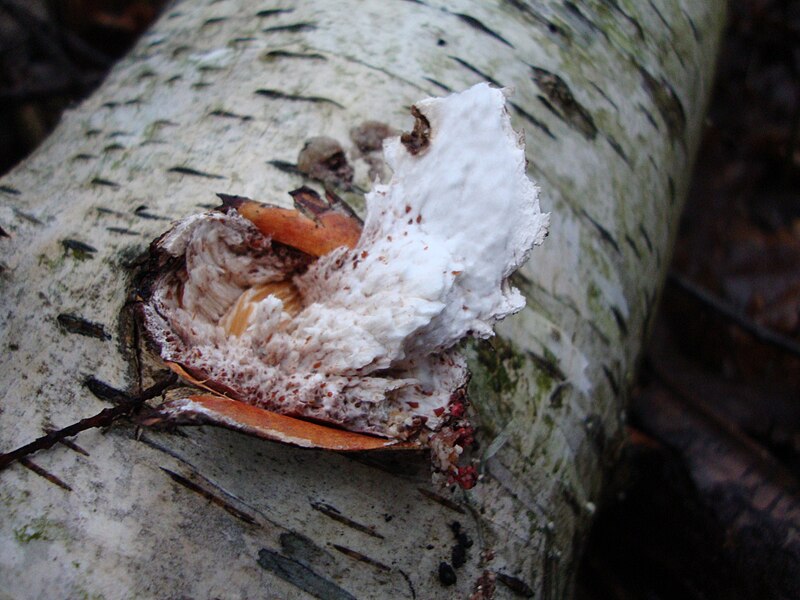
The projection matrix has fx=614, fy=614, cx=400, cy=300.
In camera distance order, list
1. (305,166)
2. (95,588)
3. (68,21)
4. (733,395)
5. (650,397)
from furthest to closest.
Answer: (68,21), (733,395), (650,397), (305,166), (95,588)

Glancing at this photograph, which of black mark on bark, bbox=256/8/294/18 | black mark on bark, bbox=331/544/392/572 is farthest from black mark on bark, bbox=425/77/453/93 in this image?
black mark on bark, bbox=331/544/392/572

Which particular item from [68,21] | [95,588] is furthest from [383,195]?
[68,21]

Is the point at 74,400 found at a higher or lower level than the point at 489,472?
higher

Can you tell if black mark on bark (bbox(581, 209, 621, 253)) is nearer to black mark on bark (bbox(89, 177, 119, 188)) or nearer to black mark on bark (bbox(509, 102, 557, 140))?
black mark on bark (bbox(509, 102, 557, 140))

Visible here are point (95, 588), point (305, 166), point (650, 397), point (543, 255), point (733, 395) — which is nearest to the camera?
point (95, 588)

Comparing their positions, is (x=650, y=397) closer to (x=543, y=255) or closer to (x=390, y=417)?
(x=543, y=255)

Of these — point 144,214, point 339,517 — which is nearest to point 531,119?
point 144,214

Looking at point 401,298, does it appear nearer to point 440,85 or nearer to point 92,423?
point 92,423
